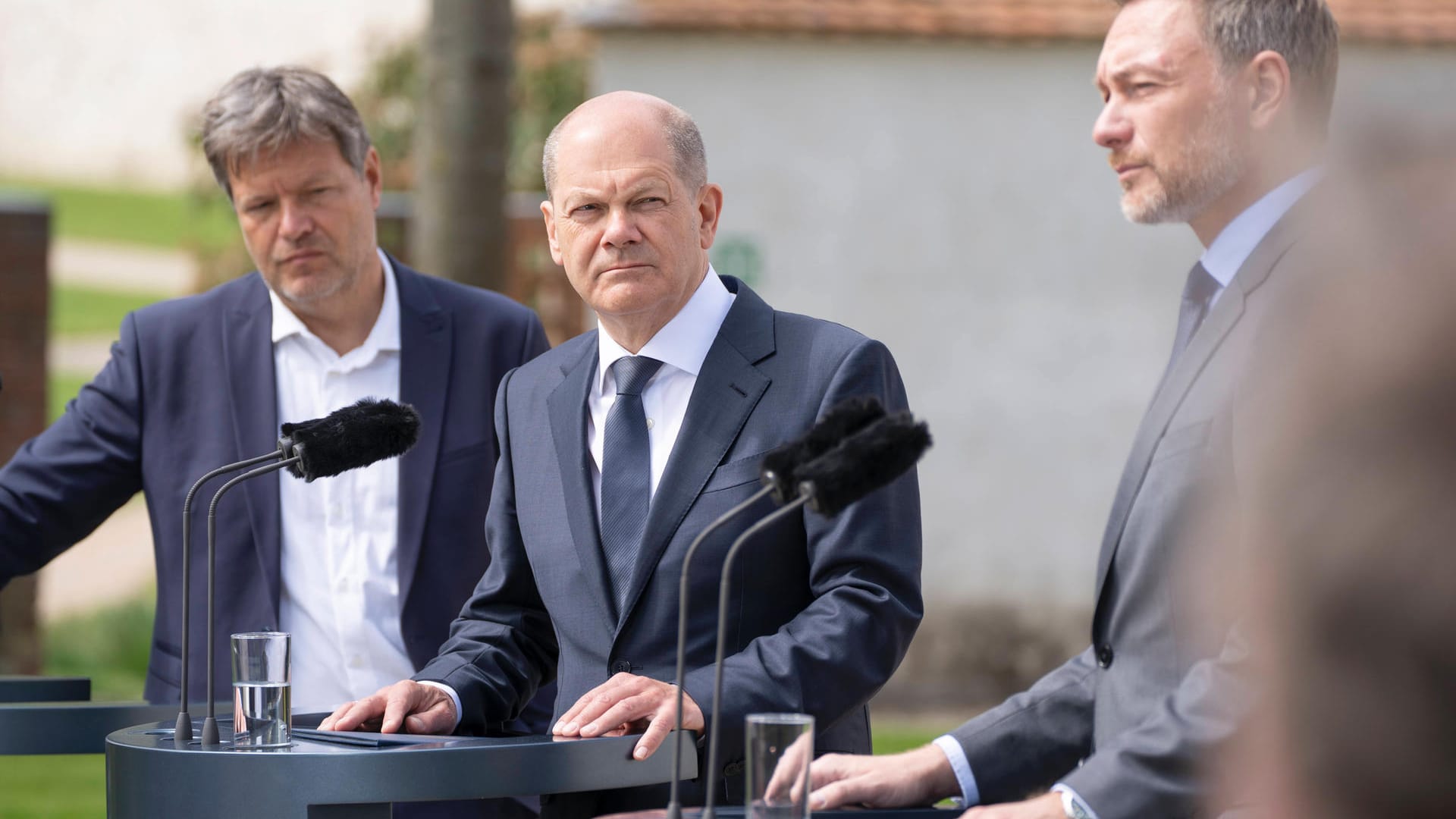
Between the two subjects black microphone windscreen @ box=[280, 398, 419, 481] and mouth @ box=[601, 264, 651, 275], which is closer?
black microphone windscreen @ box=[280, 398, 419, 481]

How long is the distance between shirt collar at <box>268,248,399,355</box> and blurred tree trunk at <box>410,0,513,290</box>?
6.83 ft

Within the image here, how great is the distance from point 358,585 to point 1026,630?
7.37 meters

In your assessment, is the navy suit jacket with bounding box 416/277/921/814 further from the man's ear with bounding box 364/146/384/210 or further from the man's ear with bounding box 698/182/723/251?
the man's ear with bounding box 364/146/384/210

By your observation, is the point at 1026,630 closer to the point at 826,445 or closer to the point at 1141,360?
the point at 1141,360

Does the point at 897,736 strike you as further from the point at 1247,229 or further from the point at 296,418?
the point at 1247,229

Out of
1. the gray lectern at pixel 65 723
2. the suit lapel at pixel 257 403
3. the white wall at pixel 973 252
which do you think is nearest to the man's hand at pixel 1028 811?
the gray lectern at pixel 65 723

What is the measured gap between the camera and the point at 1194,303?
2.68 meters

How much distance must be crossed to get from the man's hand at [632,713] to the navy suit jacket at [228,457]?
1265 mm

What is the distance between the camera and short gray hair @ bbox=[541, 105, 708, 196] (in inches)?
123

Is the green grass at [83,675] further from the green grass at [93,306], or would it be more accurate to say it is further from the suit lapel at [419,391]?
the green grass at [93,306]

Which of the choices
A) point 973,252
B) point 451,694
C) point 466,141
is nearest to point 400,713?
point 451,694

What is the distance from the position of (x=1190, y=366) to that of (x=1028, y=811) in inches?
27.8

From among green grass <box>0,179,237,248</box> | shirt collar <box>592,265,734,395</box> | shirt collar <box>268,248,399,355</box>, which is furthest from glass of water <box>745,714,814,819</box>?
green grass <box>0,179,237,248</box>

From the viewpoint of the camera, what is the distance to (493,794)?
8.44 ft
